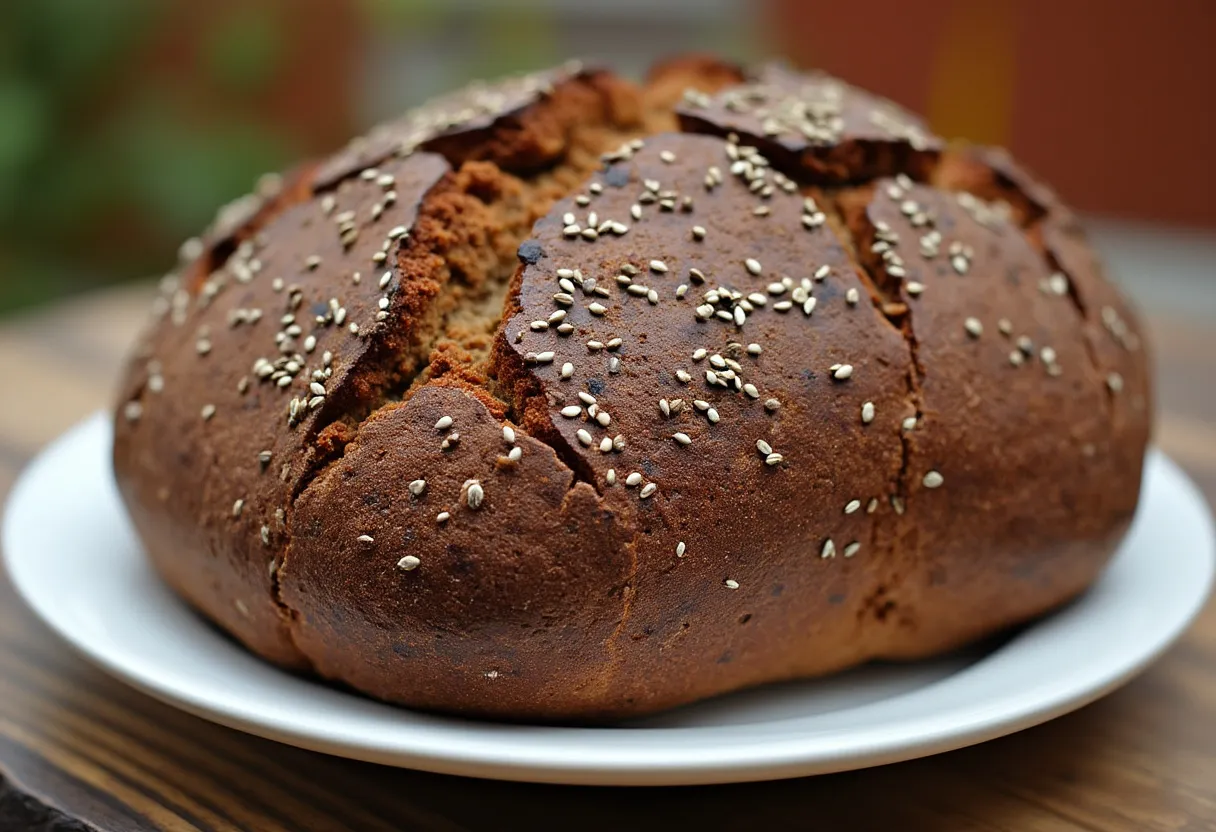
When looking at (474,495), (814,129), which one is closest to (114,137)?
(814,129)

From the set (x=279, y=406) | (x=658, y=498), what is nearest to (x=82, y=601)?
(x=279, y=406)

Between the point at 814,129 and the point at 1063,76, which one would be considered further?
the point at 1063,76

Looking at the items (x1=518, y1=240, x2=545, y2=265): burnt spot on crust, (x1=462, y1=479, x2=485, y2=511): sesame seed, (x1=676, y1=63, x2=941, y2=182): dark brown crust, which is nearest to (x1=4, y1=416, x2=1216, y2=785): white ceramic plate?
(x1=462, y1=479, x2=485, y2=511): sesame seed

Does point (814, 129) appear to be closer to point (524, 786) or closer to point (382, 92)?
point (524, 786)

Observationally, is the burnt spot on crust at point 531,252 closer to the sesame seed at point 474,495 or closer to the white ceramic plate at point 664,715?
the sesame seed at point 474,495

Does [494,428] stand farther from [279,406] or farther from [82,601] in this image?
[82,601]

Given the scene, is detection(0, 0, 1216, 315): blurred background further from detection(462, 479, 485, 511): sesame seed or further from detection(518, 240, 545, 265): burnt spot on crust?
detection(462, 479, 485, 511): sesame seed
